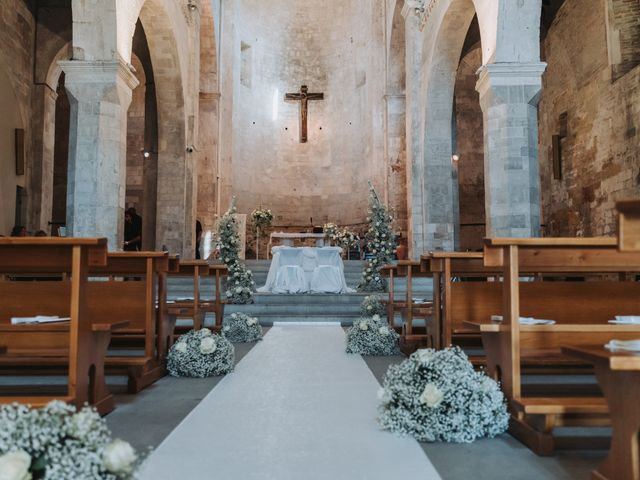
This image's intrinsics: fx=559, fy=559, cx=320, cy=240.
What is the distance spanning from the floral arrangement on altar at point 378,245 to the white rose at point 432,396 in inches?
292

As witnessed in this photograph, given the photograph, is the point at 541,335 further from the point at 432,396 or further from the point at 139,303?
the point at 139,303

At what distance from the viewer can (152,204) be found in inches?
518

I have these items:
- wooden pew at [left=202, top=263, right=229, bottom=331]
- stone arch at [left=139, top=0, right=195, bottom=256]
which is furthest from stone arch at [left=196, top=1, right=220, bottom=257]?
wooden pew at [left=202, top=263, right=229, bottom=331]

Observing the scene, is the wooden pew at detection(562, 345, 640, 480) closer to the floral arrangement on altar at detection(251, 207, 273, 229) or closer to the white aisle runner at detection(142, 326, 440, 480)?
the white aisle runner at detection(142, 326, 440, 480)

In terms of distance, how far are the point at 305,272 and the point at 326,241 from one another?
182 inches

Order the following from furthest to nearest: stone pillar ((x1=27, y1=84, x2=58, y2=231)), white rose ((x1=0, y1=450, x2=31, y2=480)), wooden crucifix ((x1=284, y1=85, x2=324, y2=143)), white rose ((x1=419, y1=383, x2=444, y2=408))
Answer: wooden crucifix ((x1=284, y1=85, x2=324, y2=143)), stone pillar ((x1=27, y1=84, x2=58, y2=231)), white rose ((x1=419, y1=383, x2=444, y2=408)), white rose ((x1=0, y1=450, x2=31, y2=480))

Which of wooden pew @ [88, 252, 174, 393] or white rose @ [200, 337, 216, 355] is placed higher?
wooden pew @ [88, 252, 174, 393]

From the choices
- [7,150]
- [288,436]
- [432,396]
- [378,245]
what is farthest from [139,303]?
[7,150]

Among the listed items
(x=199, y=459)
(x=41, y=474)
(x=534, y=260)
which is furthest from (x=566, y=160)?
(x=41, y=474)

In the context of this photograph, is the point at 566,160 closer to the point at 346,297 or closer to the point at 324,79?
the point at 346,297

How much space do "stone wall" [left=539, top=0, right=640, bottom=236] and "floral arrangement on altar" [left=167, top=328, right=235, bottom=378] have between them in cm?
881

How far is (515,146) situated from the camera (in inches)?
299

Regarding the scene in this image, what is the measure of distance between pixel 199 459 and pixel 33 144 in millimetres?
11875

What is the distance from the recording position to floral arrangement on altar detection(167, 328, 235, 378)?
432 cm
